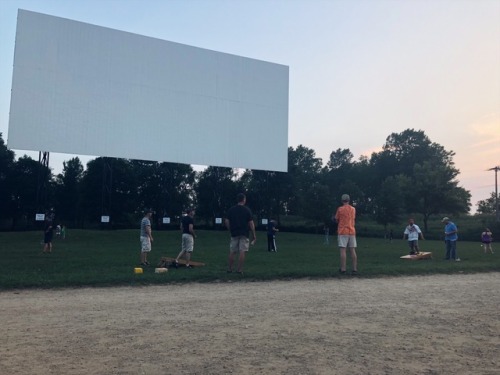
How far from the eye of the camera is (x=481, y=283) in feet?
29.3

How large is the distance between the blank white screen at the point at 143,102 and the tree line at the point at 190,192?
1041 centimetres

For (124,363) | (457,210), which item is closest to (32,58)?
(124,363)

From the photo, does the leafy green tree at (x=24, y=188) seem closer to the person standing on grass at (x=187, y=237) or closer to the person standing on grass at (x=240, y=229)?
the person standing on grass at (x=187, y=237)

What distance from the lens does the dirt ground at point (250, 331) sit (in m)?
3.59

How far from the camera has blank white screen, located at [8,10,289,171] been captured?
27.2m

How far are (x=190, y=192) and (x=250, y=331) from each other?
59229mm

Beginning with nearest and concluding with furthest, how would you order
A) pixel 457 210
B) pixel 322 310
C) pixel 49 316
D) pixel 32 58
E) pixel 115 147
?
pixel 49 316 < pixel 322 310 < pixel 32 58 < pixel 115 147 < pixel 457 210

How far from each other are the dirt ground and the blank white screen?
74.1ft

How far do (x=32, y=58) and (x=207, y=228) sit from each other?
23.2m

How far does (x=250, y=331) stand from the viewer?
4.65 metres

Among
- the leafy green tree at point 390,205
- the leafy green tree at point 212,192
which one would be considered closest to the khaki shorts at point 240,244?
the leafy green tree at point 212,192

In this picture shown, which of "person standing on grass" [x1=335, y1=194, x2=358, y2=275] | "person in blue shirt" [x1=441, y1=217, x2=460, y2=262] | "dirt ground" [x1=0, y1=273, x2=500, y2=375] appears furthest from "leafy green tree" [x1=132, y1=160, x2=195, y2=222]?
"dirt ground" [x1=0, y1=273, x2=500, y2=375]

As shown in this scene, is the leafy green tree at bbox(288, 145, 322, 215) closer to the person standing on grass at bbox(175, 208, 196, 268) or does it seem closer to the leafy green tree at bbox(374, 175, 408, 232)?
the leafy green tree at bbox(374, 175, 408, 232)

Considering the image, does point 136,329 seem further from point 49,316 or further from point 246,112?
point 246,112
